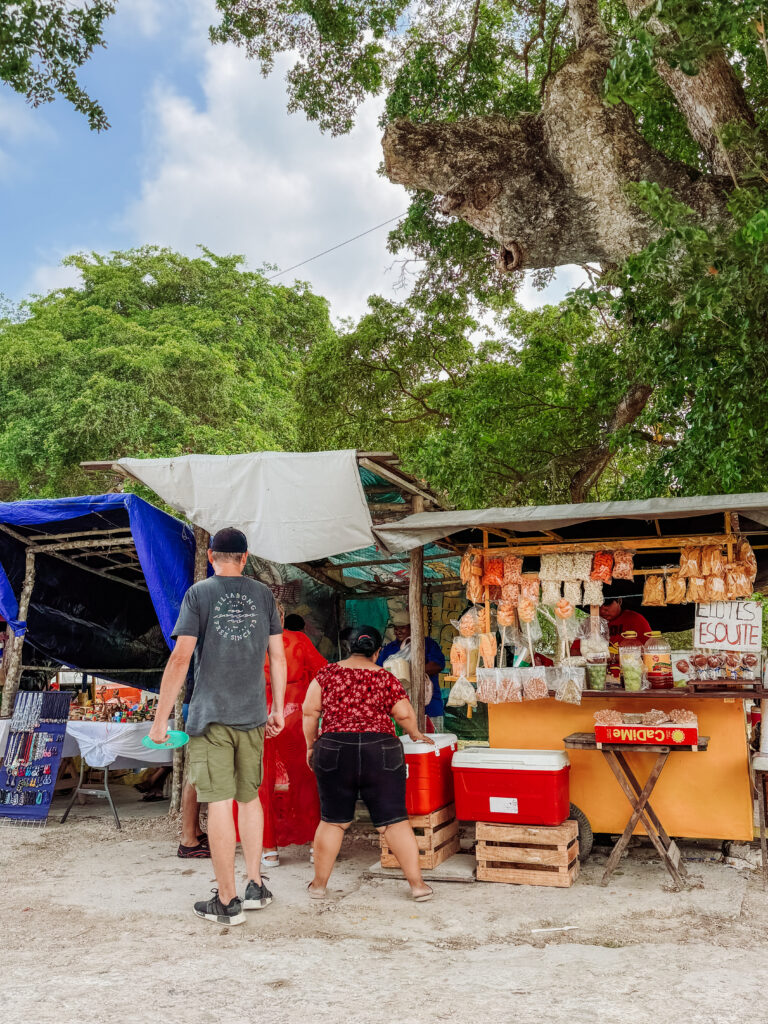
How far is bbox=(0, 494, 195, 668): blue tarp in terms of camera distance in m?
6.83

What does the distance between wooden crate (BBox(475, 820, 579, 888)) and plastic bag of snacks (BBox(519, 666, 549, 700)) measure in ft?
2.89

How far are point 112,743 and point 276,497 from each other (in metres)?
2.70

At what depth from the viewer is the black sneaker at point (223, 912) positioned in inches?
165

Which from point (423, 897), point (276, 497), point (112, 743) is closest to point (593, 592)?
point (423, 897)

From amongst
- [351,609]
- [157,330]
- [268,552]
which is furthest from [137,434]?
[268,552]

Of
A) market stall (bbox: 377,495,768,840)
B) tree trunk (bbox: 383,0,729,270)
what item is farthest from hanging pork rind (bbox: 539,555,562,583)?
tree trunk (bbox: 383,0,729,270)

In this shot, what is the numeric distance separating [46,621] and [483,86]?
8814 millimetres

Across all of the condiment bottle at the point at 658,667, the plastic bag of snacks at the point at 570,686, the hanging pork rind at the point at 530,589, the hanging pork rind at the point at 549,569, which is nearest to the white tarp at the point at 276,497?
the hanging pork rind at the point at 530,589

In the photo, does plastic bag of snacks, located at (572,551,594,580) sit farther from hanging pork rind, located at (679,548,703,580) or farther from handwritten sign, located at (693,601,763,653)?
handwritten sign, located at (693,601,763,653)

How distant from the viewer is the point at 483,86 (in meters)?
11.0

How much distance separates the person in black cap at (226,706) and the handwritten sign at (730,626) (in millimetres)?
2902

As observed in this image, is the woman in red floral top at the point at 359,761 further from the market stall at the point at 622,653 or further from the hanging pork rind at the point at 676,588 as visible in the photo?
the hanging pork rind at the point at 676,588

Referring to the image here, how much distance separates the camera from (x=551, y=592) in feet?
19.0

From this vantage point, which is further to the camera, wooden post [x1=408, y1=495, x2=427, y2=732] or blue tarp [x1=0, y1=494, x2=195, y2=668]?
blue tarp [x1=0, y1=494, x2=195, y2=668]
